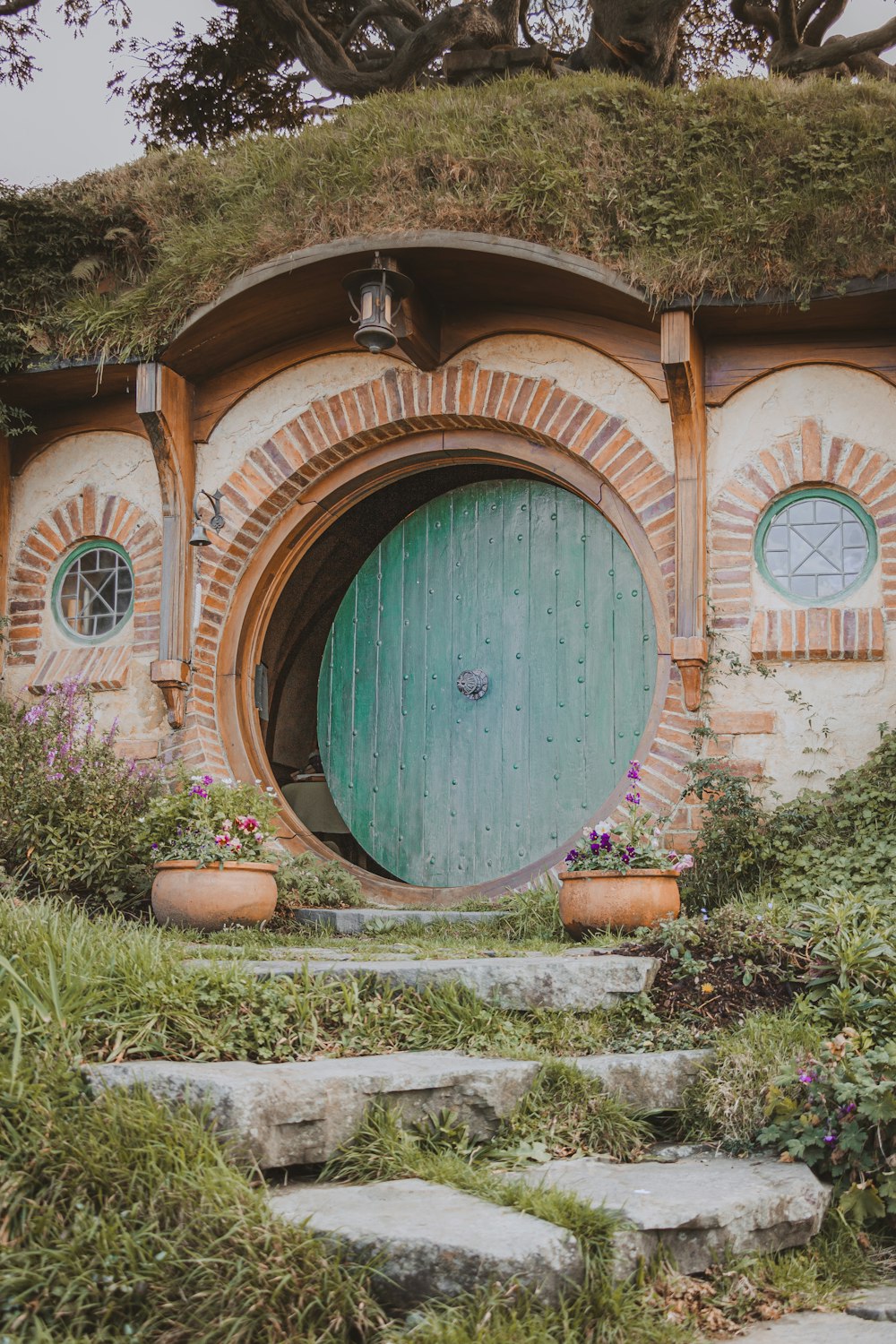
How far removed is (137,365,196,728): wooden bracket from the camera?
636cm

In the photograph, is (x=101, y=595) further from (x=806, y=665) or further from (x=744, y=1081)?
(x=744, y=1081)

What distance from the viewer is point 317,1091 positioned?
9.48 ft

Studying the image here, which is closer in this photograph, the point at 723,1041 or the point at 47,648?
the point at 723,1041

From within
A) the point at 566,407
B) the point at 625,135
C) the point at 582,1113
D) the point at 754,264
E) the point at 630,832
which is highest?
the point at 625,135

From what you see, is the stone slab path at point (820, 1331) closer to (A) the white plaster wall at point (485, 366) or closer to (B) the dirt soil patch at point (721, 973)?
(B) the dirt soil patch at point (721, 973)

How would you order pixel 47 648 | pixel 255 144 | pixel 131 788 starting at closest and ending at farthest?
1. pixel 131 788
2. pixel 255 144
3. pixel 47 648

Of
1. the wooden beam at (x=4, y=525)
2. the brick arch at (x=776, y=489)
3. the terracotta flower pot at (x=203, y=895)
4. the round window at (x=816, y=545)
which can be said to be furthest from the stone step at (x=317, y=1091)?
the wooden beam at (x=4, y=525)

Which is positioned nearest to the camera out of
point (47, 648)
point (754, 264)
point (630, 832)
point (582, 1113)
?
point (582, 1113)

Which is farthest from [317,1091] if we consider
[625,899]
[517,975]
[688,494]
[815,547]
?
[815,547]

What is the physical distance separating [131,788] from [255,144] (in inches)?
128

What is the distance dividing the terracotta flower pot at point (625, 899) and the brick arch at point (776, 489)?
147cm

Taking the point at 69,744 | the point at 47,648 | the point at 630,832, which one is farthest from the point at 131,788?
the point at 630,832

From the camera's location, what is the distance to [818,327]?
5.76 m

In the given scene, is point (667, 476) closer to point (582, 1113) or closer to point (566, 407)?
point (566, 407)
